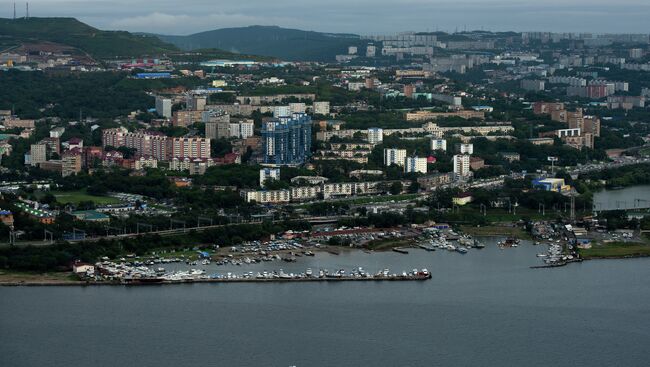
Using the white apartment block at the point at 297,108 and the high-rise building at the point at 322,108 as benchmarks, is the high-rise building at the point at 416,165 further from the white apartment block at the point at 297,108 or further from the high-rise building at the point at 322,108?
the high-rise building at the point at 322,108

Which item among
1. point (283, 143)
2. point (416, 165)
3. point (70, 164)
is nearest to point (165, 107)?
point (283, 143)

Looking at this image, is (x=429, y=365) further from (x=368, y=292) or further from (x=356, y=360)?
(x=368, y=292)

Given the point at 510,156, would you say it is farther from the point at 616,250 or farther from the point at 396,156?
the point at 616,250

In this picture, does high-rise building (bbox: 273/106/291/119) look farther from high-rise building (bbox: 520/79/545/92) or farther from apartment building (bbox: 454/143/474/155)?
high-rise building (bbox: 520/79/545/92)

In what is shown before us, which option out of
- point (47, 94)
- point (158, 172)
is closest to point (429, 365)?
point (158, 172)

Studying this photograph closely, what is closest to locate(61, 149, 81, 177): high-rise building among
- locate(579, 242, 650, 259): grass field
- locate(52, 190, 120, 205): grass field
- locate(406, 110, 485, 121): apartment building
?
locate(52, 190, 120, 205): grass field

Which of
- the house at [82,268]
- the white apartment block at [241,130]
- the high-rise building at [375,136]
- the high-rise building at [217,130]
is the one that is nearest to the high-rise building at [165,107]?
the white apartment block at [241,130]
